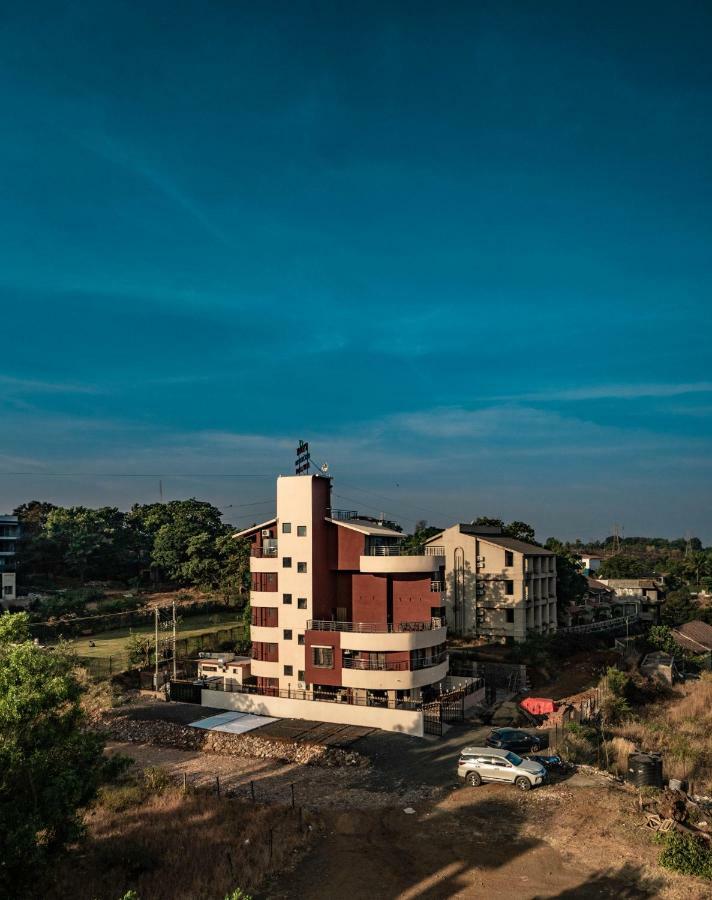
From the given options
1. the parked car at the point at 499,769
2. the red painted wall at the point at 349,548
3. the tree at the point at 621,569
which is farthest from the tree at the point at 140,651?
the tree at the point at 621,569

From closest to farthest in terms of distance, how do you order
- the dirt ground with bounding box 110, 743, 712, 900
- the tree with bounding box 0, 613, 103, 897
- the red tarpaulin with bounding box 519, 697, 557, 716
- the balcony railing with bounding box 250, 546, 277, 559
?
1. the tree with bounding box 0, 613, 103, 897
2. the dirt ground with bounding box 110, 743, 712, 900
3. the red tarpaulin with bounding box 519, 697, 557, 716
4. the balcony railing with bounding box 250, 546, 277, 559

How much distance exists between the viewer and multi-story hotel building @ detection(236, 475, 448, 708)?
47.3 m

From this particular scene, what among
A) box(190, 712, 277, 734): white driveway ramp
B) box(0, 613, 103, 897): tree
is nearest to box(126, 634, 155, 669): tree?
box(190, 712, 277, 734): white driveway ramp

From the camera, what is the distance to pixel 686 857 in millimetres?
24125

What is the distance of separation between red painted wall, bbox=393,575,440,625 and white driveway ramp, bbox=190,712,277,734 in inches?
476

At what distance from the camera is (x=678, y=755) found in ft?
126

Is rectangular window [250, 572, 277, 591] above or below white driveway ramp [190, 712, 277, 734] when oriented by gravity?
above

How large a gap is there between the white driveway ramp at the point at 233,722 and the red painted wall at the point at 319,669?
4.30 meters

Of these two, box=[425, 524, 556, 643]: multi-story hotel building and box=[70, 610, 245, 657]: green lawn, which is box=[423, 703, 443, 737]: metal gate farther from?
box=[70, 610, 245, 657]: green lawn

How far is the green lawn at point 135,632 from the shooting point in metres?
62.6

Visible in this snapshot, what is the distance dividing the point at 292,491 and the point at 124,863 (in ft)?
92.4

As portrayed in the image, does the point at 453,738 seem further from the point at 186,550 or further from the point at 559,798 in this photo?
the point at 186,550

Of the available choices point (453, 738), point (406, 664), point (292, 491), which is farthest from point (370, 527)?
point (453, 738)

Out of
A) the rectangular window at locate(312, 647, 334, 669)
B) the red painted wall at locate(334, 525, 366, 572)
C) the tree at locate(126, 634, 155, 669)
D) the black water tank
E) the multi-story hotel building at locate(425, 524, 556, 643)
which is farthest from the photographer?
the multi-story hotel building at locate(425, 524, 556, 643)
